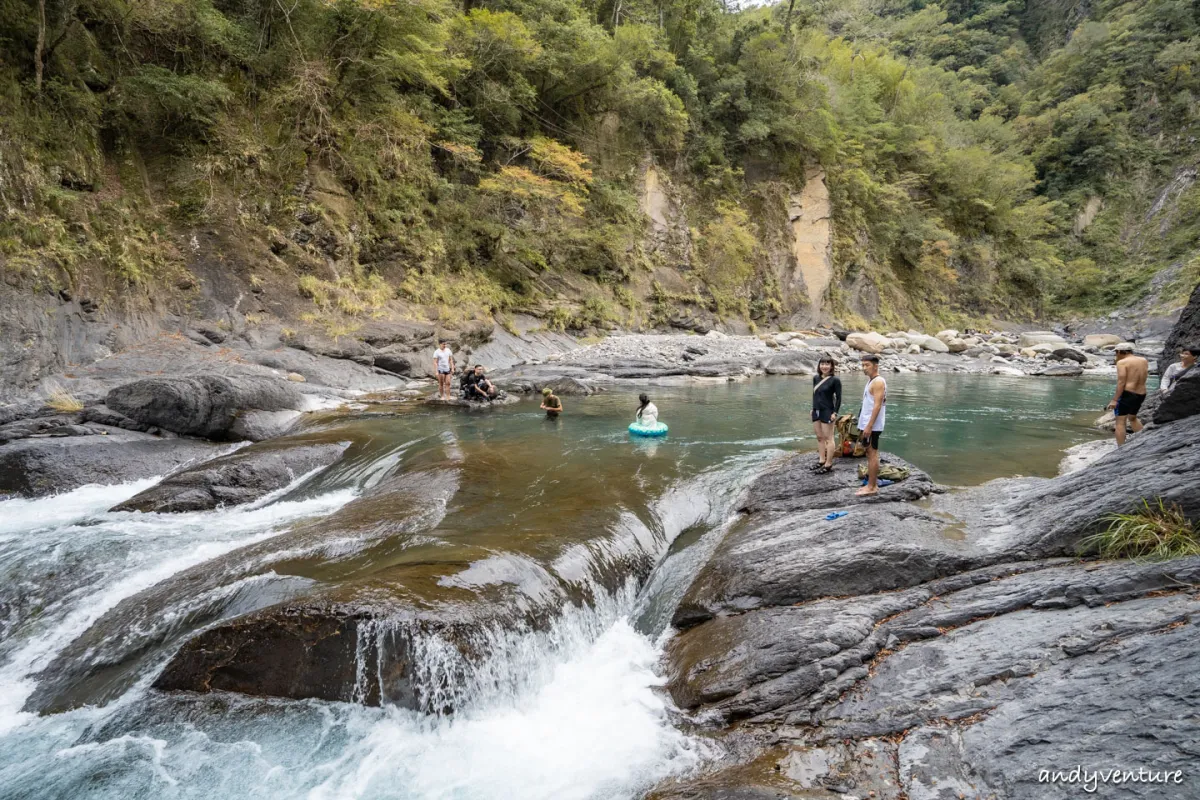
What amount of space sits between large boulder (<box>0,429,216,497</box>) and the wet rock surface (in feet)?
27.7

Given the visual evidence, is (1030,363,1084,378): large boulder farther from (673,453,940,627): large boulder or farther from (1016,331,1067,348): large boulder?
(673,453,940,627): large boulder

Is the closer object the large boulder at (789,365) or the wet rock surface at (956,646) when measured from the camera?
the wet rock surface at (956,646)

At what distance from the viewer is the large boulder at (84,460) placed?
7.75 metres

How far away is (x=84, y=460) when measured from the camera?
824 centimetres

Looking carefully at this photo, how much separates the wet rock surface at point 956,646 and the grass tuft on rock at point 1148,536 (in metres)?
0.11

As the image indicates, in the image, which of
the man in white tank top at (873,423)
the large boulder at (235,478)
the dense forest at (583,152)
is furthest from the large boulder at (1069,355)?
the large boulder at (235,478)

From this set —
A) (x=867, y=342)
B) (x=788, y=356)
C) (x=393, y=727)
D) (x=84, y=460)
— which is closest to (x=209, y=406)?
(x=84, y=460)

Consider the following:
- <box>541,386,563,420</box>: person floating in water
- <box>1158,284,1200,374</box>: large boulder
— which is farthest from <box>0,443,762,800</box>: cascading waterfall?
<box>1158,284,1200,374</box>: large boulder

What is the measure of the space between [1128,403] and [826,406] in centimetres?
442

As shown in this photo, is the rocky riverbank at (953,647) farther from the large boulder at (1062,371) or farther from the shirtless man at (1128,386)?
the large boulder at (1062,371)

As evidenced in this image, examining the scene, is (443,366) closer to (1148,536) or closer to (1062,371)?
(1148,536)

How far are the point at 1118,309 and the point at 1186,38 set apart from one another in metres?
25.4

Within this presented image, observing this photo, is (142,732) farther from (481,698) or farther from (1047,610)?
(1047,610)

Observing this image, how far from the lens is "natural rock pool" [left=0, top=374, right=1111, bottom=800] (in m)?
3.75
